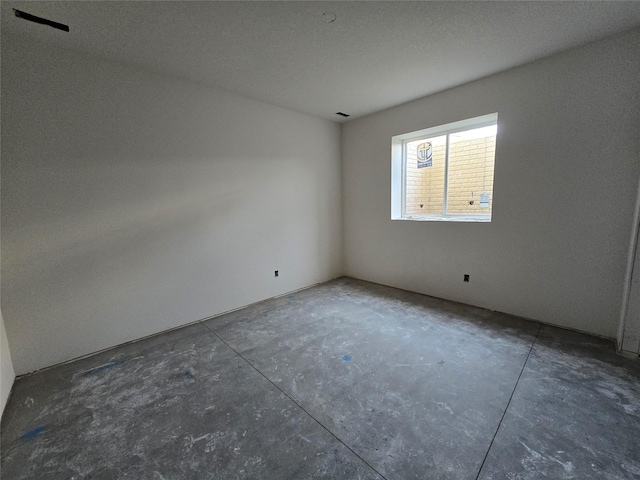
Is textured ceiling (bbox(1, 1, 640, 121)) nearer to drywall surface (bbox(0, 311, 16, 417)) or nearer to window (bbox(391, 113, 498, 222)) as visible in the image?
window (bbox(391, 113, 498, 222))

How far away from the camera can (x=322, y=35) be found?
6.89 feet

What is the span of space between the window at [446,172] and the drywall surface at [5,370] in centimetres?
433

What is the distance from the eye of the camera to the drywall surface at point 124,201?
Result: 2.09m

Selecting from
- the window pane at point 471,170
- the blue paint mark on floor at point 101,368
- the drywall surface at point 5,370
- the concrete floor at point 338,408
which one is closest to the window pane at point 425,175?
the window pane at point 471,170

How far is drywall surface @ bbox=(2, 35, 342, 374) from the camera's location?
6.86 feet

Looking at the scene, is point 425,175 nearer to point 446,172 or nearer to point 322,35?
point 446,172

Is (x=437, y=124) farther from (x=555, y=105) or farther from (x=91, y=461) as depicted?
(x=91, y=461)

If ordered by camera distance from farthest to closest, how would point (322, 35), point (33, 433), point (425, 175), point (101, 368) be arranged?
point (425, 175), point (101, 368), point (322, 35), point (33, 433)

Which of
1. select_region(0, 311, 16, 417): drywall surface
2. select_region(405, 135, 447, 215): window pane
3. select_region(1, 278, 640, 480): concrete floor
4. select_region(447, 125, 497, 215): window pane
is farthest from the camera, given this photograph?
select_region(405, 135, 447, 215): window pane

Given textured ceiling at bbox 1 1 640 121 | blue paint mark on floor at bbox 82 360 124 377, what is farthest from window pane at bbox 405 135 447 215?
blue paint mark on floor at bbox 82 360 124 377

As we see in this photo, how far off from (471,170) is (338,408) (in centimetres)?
326

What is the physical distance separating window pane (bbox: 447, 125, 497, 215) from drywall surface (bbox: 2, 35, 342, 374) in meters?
2.35

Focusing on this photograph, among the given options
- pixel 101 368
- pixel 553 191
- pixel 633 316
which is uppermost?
pixel 553 191

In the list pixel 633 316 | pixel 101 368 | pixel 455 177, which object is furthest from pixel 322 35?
pixel 633 316
